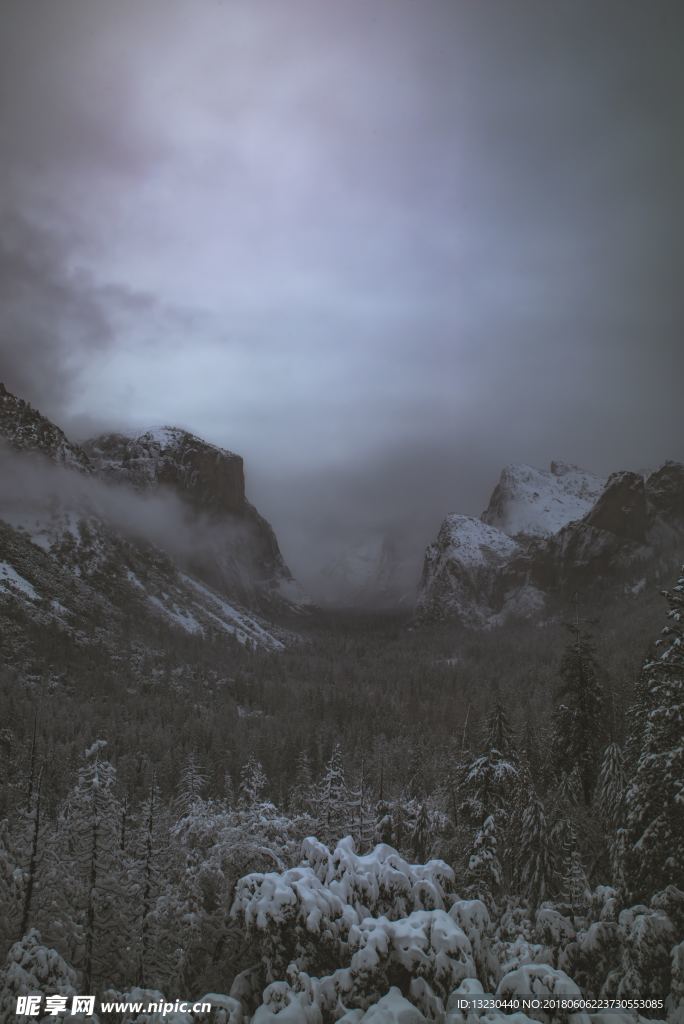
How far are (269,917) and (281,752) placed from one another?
88669mm

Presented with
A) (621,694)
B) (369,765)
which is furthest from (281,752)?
(621,694)

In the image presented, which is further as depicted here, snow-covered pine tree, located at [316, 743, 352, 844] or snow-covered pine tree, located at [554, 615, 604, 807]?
snow-covered pine tree, located at [316, 743, 352, 844]

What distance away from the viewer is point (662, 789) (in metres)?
15.0

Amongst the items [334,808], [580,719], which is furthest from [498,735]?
[334,808]

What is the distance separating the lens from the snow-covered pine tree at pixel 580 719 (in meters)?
27.3

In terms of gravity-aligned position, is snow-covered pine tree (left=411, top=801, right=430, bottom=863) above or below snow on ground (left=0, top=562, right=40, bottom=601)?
below

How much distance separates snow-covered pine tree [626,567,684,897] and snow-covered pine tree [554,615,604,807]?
11.6 metres

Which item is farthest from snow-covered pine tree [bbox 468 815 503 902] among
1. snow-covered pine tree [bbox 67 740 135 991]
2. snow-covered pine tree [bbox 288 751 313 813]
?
snow-covered pine tree [bbox 288 751 313 813]

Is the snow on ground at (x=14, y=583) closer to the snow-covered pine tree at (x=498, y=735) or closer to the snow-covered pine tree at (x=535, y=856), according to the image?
the snow-covered pine tree at (x=498, y=735)

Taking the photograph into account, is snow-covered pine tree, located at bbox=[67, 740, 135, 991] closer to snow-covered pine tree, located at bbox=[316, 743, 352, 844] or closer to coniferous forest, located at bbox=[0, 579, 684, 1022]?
coniferous forest, located at bbox=[0, 579, 684, 1022]

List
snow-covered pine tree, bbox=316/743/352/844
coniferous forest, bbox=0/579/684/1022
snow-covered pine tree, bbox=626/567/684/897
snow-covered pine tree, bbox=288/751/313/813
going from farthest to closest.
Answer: snow-covered pine tree, bbox=288/751/313/813 < snow-covered pine tree, bbox=316/743/352/844 < snow-covered pine tree, bbox=626/567/684/897 < coniferous forest, bbox=0/579/684/1022

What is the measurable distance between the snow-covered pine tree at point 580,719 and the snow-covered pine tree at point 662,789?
1164 centimetres

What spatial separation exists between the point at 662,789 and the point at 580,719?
1301 cm

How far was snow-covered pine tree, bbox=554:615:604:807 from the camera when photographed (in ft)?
89.7
